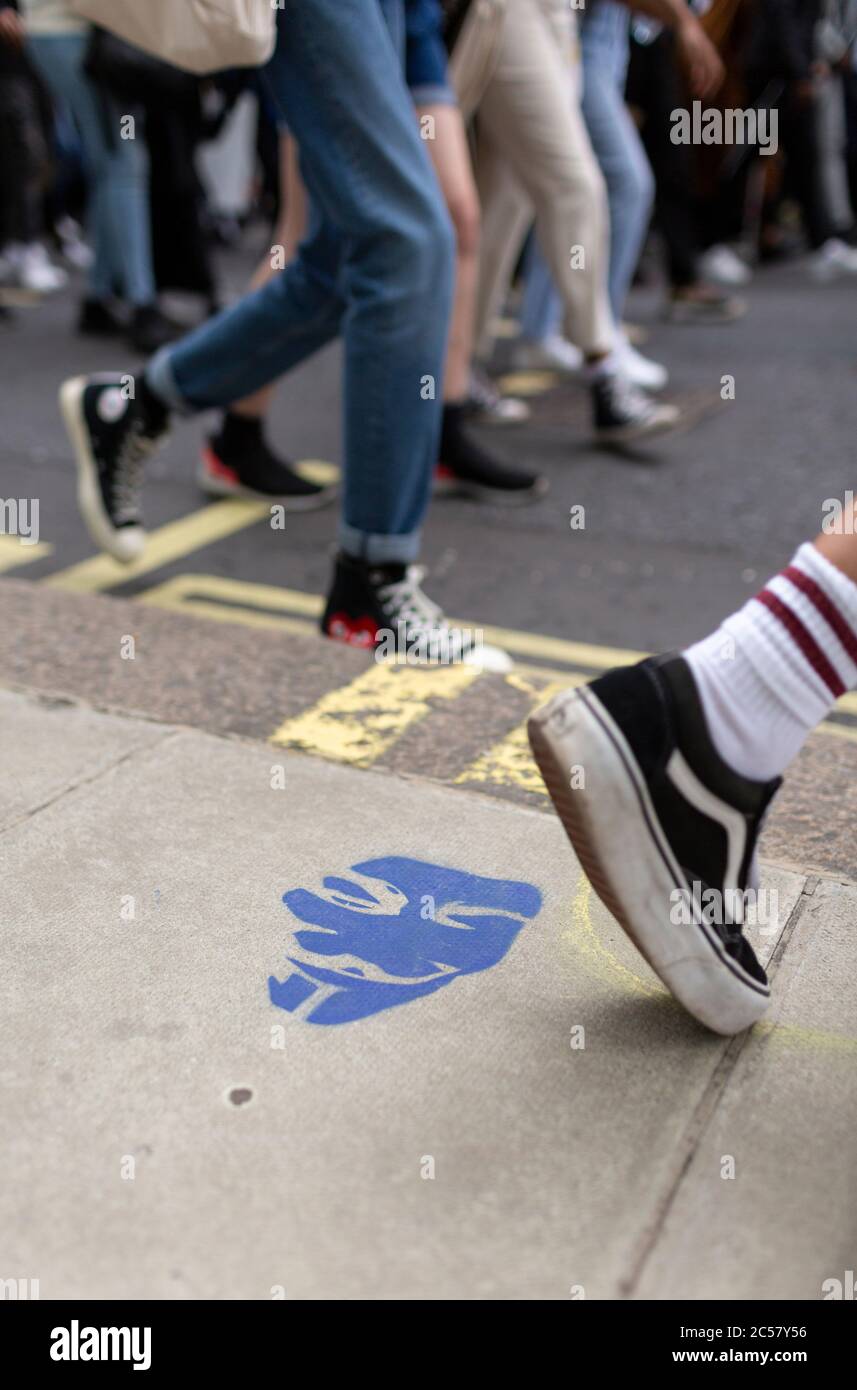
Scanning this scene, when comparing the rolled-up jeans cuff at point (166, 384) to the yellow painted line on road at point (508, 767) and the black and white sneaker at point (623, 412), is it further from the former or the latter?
the black and white sneaker at point (623, 412)

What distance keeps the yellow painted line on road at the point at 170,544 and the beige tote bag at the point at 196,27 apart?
1142mm

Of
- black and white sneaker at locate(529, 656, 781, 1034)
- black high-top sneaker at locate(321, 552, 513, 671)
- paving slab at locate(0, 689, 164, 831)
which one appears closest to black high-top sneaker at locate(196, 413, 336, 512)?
black high-top sneaker at locate(321, 552, 513, 671)

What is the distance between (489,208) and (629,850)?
12.9 feet

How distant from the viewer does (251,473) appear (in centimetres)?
397

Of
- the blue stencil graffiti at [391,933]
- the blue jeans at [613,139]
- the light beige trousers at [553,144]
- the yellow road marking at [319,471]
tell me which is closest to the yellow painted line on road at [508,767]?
the blue stencil graffiti at [391,933]

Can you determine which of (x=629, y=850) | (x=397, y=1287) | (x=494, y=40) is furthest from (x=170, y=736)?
(x=494, y=40)

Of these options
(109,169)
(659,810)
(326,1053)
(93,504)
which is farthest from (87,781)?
(109,169)

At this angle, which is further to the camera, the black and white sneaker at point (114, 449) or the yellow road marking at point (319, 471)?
the yellow road marking at point (319, 471)

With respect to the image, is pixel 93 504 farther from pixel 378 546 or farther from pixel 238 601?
pixel 378 546

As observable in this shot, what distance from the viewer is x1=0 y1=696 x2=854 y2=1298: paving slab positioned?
4.29 feet

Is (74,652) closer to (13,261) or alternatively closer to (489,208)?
(489,208)

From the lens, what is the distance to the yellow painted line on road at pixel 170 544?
136 inches

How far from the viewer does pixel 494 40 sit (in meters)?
3.81

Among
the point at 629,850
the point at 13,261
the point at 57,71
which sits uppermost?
the point at 57,71
